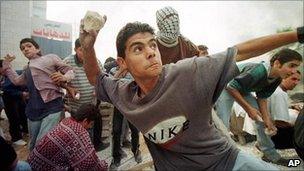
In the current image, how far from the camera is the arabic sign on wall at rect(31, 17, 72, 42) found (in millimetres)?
18125


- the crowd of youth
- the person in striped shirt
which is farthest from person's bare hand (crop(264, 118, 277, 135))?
the person in striped shirt

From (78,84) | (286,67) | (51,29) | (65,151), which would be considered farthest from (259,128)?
(51,29)

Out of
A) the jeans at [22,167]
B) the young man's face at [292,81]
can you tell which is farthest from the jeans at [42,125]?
the young man's face at [292,81]

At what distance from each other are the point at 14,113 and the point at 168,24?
421 centimetres

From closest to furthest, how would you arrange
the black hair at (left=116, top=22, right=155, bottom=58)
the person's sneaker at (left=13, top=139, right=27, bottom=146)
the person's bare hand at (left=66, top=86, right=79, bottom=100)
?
the black hair at (left=116, top=22, right=155, bottom=58), the person's bare hand at (left=66, top=86, right=79, bottom=100), the person's sneaker at (left=13, top=139, right=27, bottom=146)

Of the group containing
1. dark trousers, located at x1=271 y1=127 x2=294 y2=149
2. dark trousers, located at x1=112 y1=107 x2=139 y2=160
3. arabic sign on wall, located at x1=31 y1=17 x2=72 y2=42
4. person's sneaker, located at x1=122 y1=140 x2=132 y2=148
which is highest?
dark trousers, located at x1=271 y1=127 x2=294 y2=149

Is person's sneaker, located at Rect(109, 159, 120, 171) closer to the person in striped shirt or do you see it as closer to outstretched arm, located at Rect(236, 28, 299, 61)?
the person in striped shirt

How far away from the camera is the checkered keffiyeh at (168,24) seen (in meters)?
3.00

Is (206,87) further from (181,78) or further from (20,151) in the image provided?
(20,151)

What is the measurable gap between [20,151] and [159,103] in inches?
175

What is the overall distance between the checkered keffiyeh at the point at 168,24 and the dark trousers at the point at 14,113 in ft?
13.2

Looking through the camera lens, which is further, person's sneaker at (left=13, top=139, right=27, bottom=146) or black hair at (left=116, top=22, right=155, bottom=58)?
person's sneaker at (left=13, top=139, right=27, bottom=146)

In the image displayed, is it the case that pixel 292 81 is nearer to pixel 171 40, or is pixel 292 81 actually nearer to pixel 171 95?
pixel 171 40

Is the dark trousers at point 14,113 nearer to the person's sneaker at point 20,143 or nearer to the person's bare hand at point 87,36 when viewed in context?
the person's sneaker at point 20,143
